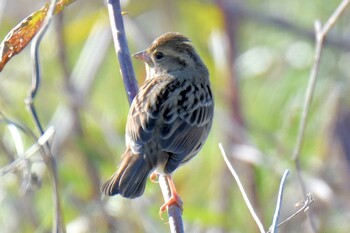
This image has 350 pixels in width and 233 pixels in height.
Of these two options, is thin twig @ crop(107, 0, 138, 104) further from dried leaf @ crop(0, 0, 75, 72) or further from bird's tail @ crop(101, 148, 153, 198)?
bird's tail @ crop(101, 148, 153, 198)

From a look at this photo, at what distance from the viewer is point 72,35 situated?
557 cm

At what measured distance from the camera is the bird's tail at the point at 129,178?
3492 mm

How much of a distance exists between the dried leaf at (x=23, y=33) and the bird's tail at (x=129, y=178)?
0.66 m

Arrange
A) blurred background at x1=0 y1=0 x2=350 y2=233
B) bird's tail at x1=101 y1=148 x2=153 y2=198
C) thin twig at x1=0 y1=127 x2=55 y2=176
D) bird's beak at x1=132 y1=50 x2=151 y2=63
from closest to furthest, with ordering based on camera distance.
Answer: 1. thin twig at x1=0 y1=127 x2=55 y2=176
2. bird's tail at x1=101 y1=148 x2=153 y2=198
3. bird's beak at x1=132 y1=50 x2=151 y2=63
4. blurred background at x1=0 y1=0 x2=350 y2=233

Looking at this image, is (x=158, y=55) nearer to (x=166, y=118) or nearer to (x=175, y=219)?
(x=166, y=118)

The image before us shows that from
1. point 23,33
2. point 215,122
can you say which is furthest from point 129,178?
point 215,122

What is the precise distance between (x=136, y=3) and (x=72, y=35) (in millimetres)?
418

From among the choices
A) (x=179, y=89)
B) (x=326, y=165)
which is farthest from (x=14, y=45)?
(x=326, y=165)

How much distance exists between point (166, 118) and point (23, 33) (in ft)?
3.26

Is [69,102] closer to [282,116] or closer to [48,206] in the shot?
[48,206]

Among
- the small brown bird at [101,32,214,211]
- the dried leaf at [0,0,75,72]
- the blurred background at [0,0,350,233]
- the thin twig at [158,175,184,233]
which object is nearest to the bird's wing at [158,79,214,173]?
the small brown bird at [101,32,214,211]

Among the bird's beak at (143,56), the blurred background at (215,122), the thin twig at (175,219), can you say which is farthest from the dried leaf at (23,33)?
the blurred background at (215,122)

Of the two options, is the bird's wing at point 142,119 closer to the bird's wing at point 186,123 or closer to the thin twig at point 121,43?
the bird's wing at point 186,123

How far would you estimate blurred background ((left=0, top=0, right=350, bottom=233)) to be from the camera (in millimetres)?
4922
